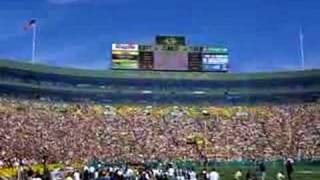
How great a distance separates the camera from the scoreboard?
8244cm

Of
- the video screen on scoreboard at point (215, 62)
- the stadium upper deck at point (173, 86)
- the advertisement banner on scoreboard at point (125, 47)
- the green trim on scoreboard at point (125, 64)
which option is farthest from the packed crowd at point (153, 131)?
the advertisement banner on scoreboard at point (125, 47)

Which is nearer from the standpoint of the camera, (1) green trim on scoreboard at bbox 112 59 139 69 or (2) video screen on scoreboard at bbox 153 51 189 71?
(1) green trim on scoreboard at bbox 112 59 139 69

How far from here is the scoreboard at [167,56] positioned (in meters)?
82.4

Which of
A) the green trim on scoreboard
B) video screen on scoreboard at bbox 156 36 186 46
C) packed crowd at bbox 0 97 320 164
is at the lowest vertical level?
packed crowd at bbox 0 97 320 164

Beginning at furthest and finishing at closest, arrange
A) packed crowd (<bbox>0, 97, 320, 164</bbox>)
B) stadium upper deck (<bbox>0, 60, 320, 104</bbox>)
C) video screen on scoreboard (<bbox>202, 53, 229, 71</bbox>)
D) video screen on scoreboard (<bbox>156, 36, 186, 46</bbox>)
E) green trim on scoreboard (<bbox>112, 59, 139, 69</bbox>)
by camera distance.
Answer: video screen on scoreboard (<bbox>202, 53, 229, 71</bbox>) < video screen on scoreboard (<bbox>156, 36, 186, 46</bbox>) < green trim on scoreboard (<bbox>112, 59, 139, 69</bbox>) < stadium upper deck (<bbox>0, 60, 320, 104</bbox>) < packed crowd (<bbox>0, 97, 320, 164</bbox>)

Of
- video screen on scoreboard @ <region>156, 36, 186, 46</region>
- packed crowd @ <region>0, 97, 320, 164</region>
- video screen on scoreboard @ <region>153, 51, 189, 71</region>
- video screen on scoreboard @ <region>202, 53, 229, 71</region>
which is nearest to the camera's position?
packed crowd @ <region>0, 97, 320, 164</region>

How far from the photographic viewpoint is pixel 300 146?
64.2m

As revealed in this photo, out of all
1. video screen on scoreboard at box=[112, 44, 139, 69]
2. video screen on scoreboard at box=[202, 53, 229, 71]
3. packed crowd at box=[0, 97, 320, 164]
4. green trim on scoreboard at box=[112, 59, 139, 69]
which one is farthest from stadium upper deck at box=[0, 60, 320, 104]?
packed crowd at box=[0, 97, 320, 164]

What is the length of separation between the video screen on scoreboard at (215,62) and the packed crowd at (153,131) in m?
7.40

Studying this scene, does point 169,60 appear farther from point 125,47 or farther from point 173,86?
point 125,47

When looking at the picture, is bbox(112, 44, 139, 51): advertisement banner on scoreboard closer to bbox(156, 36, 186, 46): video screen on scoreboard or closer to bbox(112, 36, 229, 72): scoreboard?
bbox(112, 36, 229, 72): scoreboard

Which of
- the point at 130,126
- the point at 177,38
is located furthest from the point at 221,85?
the point at 130,126

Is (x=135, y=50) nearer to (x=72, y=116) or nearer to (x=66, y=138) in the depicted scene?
(x=72, y=116)

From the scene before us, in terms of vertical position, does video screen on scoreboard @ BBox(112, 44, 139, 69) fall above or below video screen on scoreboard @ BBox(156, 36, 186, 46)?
below
